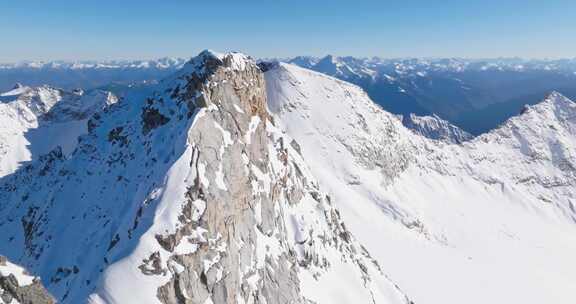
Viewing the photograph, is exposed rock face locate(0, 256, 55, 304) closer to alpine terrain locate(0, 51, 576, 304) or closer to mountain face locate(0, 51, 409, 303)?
alpine terrain locate(0, 51, 576, 304)

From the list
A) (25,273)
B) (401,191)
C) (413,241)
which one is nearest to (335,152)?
(401,191)

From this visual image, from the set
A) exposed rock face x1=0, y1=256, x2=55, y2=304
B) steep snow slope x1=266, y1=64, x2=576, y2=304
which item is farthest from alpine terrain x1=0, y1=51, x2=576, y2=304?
steep snow slope x1=266, y1=64, x2=576, y2=304

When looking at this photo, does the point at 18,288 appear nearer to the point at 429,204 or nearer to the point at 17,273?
the point at 17,273

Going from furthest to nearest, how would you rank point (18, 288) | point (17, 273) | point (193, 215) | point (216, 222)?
point (216, 222)
point (193, 215)
point (17, 273)
point (18, 288)

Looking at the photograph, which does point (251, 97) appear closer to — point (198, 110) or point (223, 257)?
point (198, 110)

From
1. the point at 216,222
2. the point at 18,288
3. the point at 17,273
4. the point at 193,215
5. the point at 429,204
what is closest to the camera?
the point at 18,288

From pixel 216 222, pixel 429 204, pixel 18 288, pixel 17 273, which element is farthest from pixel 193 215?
pixel 429 204
